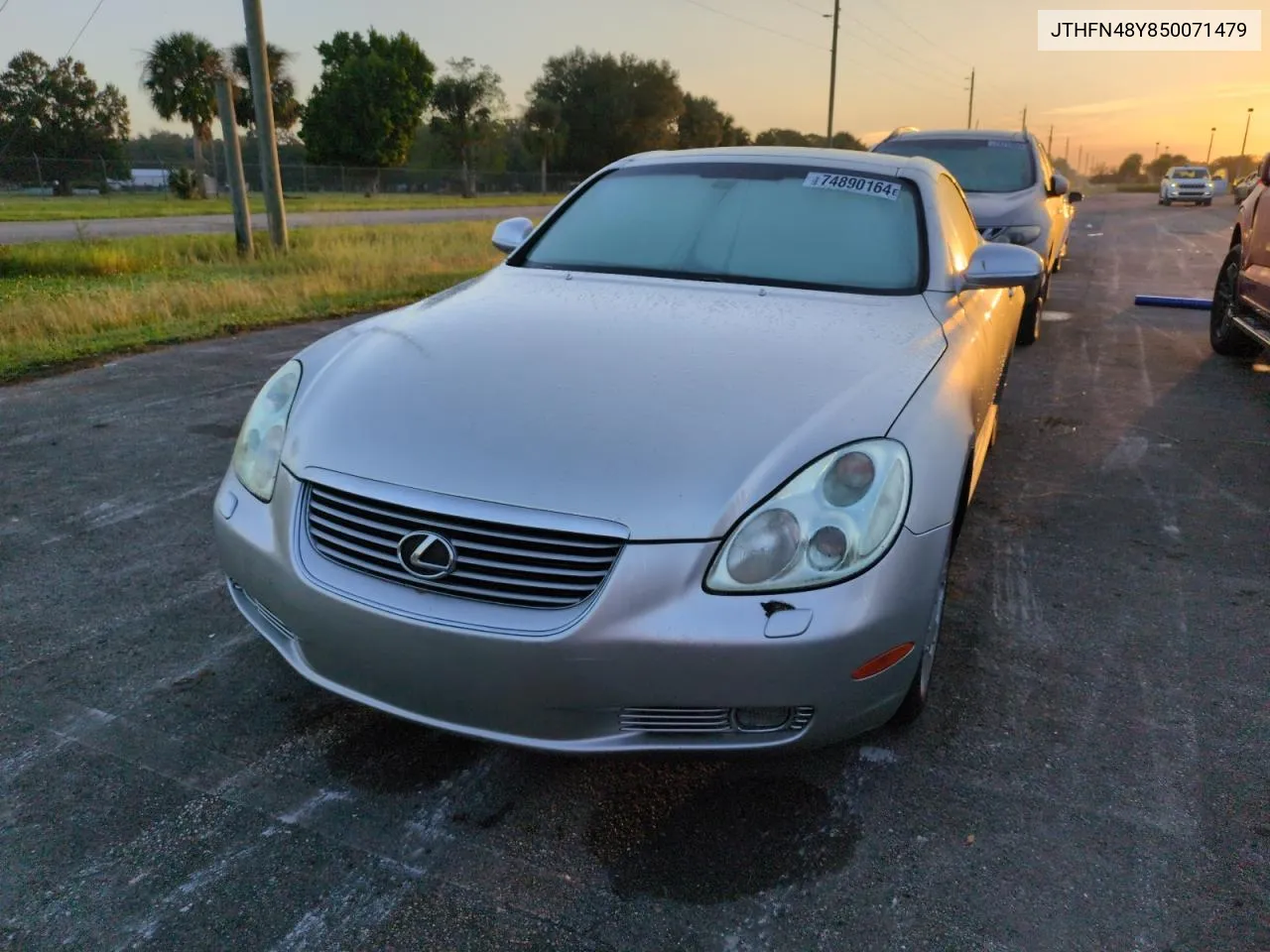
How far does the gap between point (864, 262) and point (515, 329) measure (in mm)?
1300

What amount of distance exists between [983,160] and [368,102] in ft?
199

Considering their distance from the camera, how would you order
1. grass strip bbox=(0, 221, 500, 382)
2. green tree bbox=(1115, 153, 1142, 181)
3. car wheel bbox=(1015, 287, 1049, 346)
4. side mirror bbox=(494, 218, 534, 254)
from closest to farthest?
side mirror bbox=(494, 218, 534, 254)
car wheel bbox=(1015, 287, 1049, 346)
grass strip bbox=(0, 221, 500, 382)
green tree bbox=(1115, 153, 1142, 181)

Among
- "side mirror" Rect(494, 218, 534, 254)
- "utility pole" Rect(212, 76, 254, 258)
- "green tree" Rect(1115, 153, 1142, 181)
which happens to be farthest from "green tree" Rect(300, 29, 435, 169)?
"green tree" Rect(1115, 153, 1142, 181)

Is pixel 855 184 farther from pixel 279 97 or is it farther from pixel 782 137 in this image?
pixel 782 137

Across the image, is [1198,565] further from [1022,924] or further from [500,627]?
[500,627]

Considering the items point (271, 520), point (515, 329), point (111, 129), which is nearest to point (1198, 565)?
point (515, 329)

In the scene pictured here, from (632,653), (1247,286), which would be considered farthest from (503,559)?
(1247,286)

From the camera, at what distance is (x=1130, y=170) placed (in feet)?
405

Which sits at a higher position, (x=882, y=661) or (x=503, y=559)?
(x=503, y=559)

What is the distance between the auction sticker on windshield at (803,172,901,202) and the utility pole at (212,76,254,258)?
12.9 m

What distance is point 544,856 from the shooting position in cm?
212

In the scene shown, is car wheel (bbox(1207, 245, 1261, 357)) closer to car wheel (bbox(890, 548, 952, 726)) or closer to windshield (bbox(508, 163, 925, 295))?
windshield (bbox(508, 163, 925, 295))

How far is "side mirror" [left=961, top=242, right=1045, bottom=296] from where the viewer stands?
3.38m

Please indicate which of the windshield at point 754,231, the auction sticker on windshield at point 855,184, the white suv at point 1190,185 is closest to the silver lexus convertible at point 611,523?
the windshield at point 754,231
